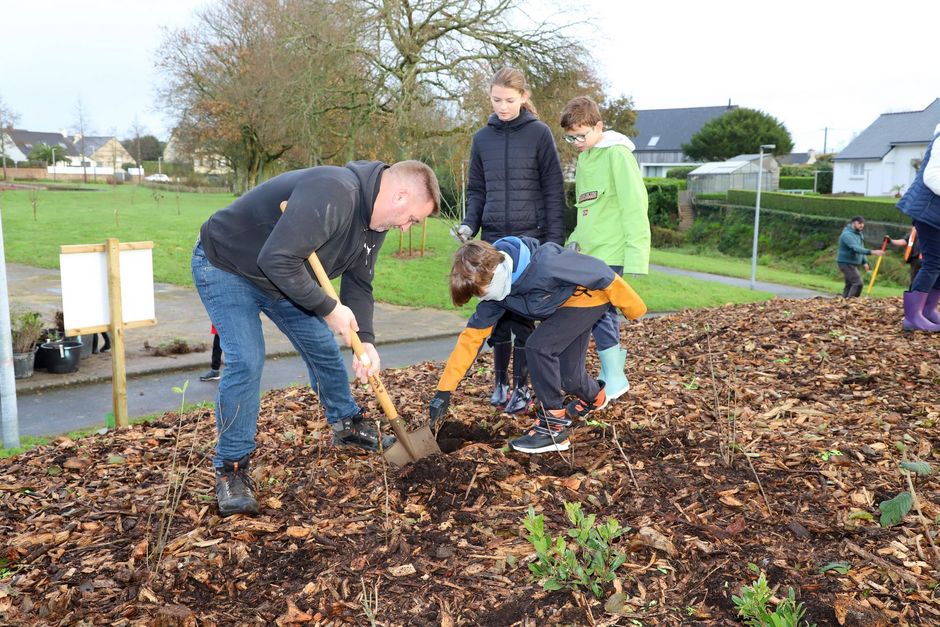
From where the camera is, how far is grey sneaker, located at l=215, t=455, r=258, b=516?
3.39 m

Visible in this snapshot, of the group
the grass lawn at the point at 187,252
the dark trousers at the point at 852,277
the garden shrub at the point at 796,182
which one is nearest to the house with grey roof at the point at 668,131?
the garden shrub at the point at 796,182

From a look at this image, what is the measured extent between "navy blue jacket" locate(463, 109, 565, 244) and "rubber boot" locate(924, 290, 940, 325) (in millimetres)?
3804

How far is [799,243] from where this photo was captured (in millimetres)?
31484

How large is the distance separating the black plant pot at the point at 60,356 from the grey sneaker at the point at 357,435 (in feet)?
15.1

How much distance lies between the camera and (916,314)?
21.3 ft

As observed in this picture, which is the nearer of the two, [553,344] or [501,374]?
[553,344]

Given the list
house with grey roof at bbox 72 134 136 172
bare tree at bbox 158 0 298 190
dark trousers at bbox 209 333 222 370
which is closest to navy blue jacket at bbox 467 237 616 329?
dark trousers at bbox 209 333 222 370

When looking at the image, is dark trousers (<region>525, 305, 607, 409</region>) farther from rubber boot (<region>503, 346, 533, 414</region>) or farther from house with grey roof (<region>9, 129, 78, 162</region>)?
house with grey roof (<region>9, 129, 78, 162</region>)

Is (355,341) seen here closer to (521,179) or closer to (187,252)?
(521,179)

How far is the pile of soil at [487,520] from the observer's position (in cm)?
270

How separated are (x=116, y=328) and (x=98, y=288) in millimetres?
303

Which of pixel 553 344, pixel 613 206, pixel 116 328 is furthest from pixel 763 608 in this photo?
pixel 116 328

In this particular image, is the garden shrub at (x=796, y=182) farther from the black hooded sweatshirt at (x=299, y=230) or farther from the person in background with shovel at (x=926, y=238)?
the black hooded sweatshirt at (x=299, y=230)

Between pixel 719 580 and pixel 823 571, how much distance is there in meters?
0.37
